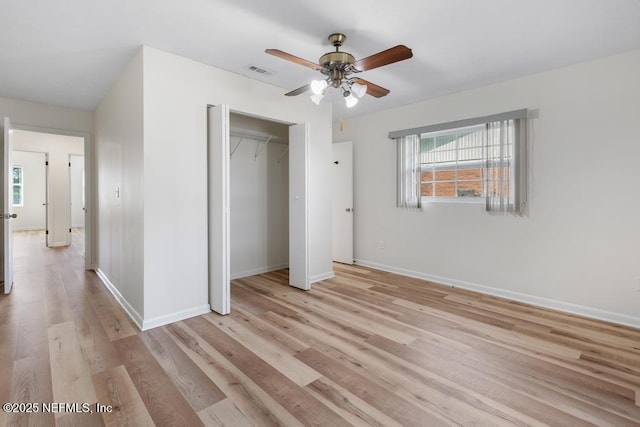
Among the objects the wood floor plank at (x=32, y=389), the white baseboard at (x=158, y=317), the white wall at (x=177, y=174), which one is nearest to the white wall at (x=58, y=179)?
the white baseboard at (x=158, y=317)

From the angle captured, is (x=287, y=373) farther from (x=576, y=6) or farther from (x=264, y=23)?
(x=576, y=6)

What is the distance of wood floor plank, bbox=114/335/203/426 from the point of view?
1.67m

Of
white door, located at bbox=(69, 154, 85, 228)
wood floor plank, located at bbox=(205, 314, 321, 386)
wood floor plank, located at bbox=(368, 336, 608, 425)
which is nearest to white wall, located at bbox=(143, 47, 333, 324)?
wood floor plank, located at bbox=(205, 314, 321, 386)

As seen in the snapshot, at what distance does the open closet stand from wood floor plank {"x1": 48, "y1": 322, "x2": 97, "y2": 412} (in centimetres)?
206

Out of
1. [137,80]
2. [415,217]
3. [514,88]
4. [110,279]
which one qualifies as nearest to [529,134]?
[514,88]

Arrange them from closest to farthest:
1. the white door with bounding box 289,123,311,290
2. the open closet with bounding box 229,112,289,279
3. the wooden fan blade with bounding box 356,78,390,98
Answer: the wooden fan blade with bounding box 356,78,390,98 < the white door with bounding box 289,123,311,290 < the open closet with bounding box 229,112,289,279

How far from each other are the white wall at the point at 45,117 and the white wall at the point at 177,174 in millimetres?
3020

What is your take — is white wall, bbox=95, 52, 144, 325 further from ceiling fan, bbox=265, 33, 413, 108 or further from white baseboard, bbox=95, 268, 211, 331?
ceiling fan, bbox=265, 33, 413, 108

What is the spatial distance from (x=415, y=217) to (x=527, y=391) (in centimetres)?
283

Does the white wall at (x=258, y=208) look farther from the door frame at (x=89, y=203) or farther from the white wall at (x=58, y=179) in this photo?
the white wall at (x=58, y=179)

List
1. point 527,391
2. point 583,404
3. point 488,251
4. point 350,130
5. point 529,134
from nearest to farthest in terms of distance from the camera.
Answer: point 583,404 < point 527,391 < point 529,134 < point 488,251 < point 350,130

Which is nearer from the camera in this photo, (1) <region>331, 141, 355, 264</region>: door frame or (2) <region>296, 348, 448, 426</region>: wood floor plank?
(2) <region>296, 348, 448, 426</region>: wood floor plank

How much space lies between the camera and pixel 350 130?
5402mm

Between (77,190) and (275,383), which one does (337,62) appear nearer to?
(275,383)
